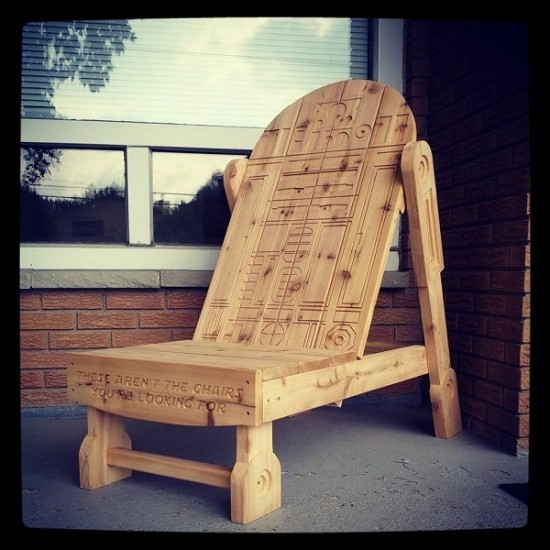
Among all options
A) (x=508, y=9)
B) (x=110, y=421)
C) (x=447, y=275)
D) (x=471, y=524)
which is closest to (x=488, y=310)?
(x=447, y=275)

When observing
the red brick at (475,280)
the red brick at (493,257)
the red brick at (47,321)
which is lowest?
the red brick at (47,321)

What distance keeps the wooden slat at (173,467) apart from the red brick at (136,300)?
92cm

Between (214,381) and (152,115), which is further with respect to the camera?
(152,115)

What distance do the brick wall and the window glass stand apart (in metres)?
0.85

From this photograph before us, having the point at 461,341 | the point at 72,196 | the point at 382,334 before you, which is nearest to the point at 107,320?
the point at 72,196

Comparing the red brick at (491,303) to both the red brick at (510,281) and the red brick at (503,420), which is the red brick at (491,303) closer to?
the red brick at (510,281)

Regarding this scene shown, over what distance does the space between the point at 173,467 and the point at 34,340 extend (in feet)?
4.05

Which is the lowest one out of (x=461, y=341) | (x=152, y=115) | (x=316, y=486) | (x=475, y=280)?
(x=316, y=486)

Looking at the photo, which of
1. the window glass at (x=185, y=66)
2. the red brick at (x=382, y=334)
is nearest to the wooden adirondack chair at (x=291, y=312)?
the red brick at (x=382, y=334)

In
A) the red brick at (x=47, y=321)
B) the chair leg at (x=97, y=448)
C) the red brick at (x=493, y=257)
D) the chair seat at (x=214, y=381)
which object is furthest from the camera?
the red brick at (x=47, y=321)

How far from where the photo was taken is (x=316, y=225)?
194 centimetres

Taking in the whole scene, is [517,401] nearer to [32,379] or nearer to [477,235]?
[477,235]

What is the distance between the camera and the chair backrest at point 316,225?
69.0 inches

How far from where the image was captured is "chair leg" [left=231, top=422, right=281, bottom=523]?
1290 millimetres
